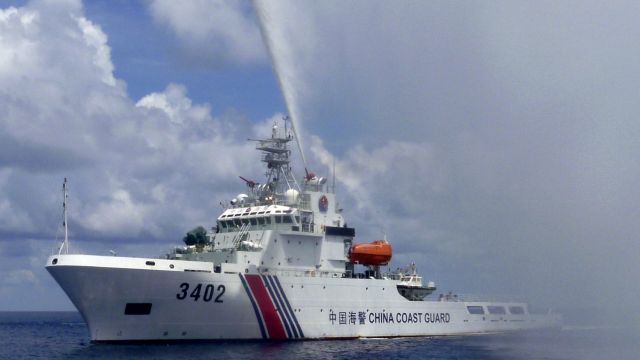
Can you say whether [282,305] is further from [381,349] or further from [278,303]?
[381,349]

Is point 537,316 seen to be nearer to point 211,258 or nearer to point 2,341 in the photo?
point 211,258

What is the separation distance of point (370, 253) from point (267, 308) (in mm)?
10194

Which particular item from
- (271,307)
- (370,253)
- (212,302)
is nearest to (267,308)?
(271,307)

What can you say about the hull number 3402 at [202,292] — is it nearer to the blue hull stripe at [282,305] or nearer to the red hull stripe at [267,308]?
the red hull stripe at [267,308]

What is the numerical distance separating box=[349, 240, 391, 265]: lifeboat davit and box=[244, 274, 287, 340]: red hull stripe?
885 cm

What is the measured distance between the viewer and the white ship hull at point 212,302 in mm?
40812

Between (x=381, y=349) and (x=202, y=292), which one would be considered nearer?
(x=202, y=292)

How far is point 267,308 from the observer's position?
44.9 m

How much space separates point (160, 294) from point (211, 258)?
5968 mm

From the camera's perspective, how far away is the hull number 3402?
4206 centimetres

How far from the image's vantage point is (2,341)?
61.0 metres

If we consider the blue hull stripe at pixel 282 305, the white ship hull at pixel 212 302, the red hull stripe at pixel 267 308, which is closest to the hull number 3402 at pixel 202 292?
the white ship hull at pixel 212 302

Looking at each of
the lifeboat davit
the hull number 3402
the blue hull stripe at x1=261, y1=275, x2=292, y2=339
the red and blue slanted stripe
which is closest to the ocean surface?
the red and blue slanted stripe

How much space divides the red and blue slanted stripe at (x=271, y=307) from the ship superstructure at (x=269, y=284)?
0.06m
